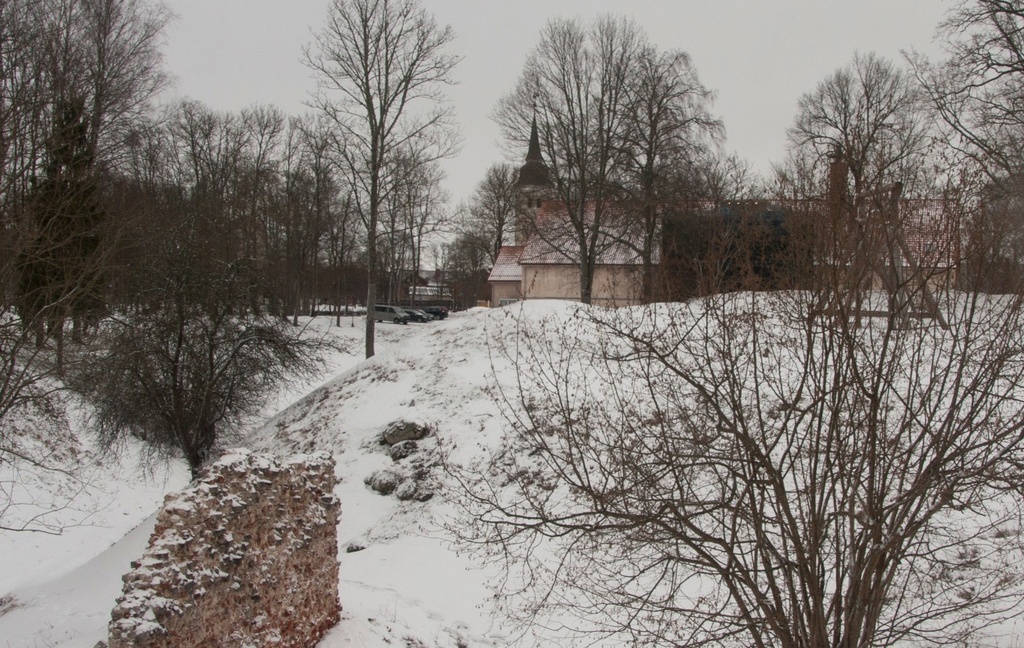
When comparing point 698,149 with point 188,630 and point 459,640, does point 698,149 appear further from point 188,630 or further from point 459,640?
point 188,630

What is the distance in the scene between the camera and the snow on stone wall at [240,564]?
519 centimetres

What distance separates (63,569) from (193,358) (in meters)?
4.40

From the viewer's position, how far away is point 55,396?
14.9 m

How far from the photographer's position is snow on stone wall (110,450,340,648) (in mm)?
5191

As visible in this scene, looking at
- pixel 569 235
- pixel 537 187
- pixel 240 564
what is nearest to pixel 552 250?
pixel 569 235

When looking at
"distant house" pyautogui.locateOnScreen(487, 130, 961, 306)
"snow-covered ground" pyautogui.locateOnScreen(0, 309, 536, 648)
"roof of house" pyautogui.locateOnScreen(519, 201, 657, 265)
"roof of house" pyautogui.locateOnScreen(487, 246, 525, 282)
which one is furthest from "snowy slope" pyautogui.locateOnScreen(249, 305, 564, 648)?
"roof of house" pyautogui.locateOnScreen(487, 246, 525, 282)

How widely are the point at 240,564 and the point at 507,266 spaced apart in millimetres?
44529

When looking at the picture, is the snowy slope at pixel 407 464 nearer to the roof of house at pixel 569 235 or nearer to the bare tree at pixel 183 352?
the bare tree at pixel 183 352

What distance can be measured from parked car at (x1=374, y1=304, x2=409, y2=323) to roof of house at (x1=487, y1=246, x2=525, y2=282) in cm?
611

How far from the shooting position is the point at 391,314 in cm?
4828

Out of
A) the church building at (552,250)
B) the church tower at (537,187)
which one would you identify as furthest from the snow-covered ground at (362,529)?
the church tower at (537,187)

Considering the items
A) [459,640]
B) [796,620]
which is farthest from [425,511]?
[796,620]

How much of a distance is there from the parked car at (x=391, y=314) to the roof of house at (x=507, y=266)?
20.1 ft

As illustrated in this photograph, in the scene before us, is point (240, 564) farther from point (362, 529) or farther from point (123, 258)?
point (123, 258)
